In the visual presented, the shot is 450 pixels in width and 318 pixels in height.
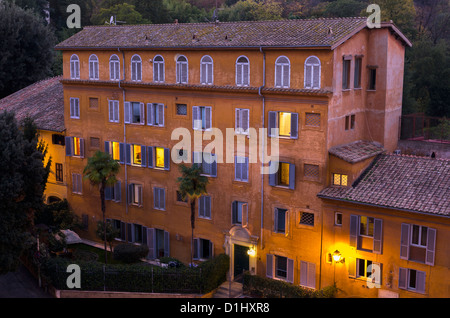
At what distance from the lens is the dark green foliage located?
5388 centimetres

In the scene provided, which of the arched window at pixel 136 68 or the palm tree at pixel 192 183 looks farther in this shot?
the arched window at pixel 136 68

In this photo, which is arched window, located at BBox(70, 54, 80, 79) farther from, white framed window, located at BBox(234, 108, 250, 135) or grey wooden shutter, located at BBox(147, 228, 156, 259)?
white framed window, located at BBox(234, 108, 250, 135)

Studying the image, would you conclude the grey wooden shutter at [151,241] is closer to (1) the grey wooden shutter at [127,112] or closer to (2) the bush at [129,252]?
(2) the bush at [129,252]

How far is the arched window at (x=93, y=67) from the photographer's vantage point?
3722cm

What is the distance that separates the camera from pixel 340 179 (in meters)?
28.8

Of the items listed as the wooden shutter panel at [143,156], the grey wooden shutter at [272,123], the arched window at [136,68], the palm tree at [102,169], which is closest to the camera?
the grey wooden shutter at [272,123]

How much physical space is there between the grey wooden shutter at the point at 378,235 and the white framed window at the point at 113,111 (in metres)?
18.7

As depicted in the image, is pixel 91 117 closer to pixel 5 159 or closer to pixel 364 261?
pixel 5 159

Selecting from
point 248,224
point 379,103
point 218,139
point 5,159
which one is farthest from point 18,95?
point 379,103

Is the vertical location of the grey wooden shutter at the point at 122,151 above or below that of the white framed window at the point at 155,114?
A: below

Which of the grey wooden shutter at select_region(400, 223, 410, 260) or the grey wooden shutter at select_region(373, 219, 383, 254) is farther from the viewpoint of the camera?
the grey wooden shutter at select_region(373, 219, 383, 254)

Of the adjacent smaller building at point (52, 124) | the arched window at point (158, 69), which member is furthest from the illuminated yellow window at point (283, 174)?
the adjacent smaller building at point (52, 124)

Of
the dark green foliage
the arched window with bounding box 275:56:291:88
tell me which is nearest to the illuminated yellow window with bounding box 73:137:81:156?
the arched window with bounding box 275:56:291:88

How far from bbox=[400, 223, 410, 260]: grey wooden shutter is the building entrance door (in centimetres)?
913
